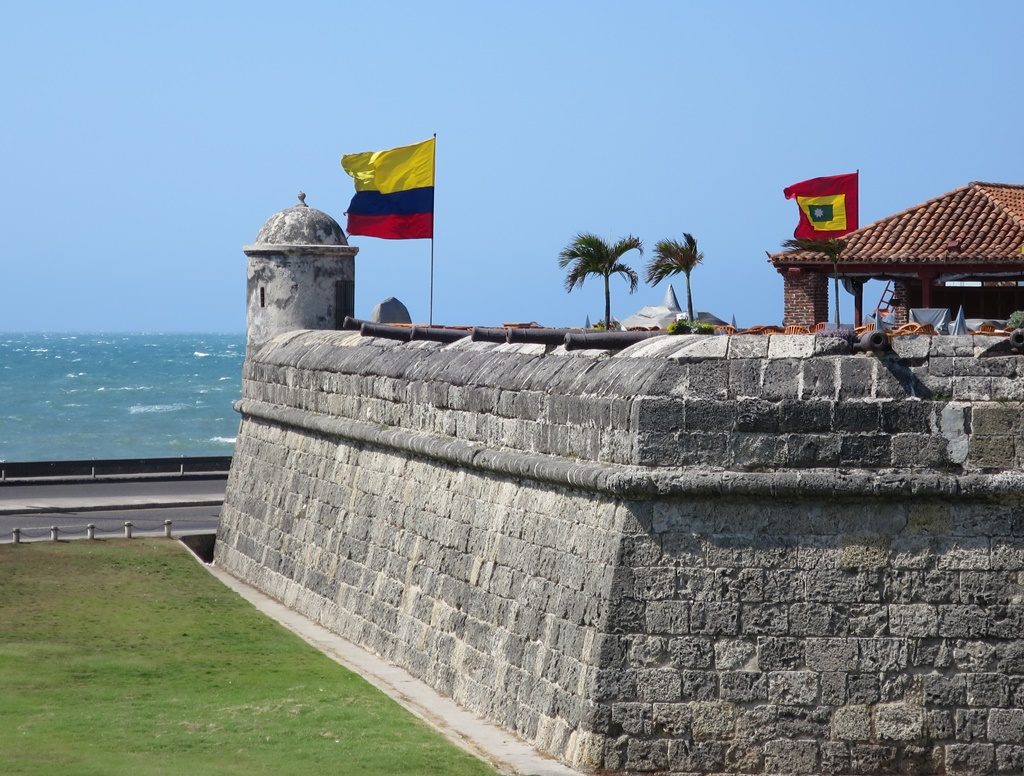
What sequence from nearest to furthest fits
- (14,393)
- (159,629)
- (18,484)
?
(159,629), (18,484), (14,393)

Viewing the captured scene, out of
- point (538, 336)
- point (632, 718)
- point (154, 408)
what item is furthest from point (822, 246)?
point (154, 408)

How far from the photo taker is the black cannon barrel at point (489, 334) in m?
15.8

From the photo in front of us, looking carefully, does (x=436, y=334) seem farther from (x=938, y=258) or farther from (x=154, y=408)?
(x=154, y=408)

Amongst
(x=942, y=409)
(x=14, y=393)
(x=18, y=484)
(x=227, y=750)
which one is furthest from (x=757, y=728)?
(x=14, y=393)

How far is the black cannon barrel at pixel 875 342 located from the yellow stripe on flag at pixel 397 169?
35.6 ft

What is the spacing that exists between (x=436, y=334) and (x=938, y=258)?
25.9 feet

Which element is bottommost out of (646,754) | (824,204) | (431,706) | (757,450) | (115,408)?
(115,408)

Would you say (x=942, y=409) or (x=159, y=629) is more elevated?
(x=942, y=409)

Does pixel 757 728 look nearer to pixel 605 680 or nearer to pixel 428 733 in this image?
pixel 605 680

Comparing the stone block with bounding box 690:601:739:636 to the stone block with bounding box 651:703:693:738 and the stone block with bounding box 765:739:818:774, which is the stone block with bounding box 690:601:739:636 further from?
the stone block with bounding box 765:739:818:774

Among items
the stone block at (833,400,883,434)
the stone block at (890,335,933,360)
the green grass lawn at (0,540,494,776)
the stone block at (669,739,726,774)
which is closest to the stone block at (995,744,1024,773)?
the stone block at (669,739,726,774)

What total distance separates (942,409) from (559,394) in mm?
2986

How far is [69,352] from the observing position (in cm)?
16825

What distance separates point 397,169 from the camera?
22.2 metres
